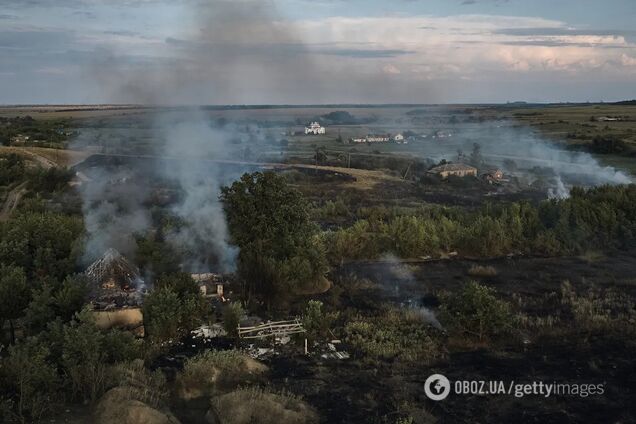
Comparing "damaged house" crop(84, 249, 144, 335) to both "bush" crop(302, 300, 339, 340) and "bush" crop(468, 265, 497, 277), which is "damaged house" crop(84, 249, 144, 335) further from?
"bush" crop(468, 265, 497, 277)

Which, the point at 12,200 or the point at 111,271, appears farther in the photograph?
the point at 12,200

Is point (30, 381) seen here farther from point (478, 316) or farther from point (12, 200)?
point (12, 200)

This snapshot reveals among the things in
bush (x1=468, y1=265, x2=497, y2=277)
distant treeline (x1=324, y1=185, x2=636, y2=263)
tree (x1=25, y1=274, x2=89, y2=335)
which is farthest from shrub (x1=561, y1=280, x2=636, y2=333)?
tree (x1=25, y1=274, x2=89, y2=335)

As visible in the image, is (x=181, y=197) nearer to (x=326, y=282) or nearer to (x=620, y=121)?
(x=326, y=282)

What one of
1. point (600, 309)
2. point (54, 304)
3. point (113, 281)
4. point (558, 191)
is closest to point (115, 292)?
point (113, 281)

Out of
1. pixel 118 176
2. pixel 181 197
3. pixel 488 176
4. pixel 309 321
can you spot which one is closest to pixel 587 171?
pixel 488 176
